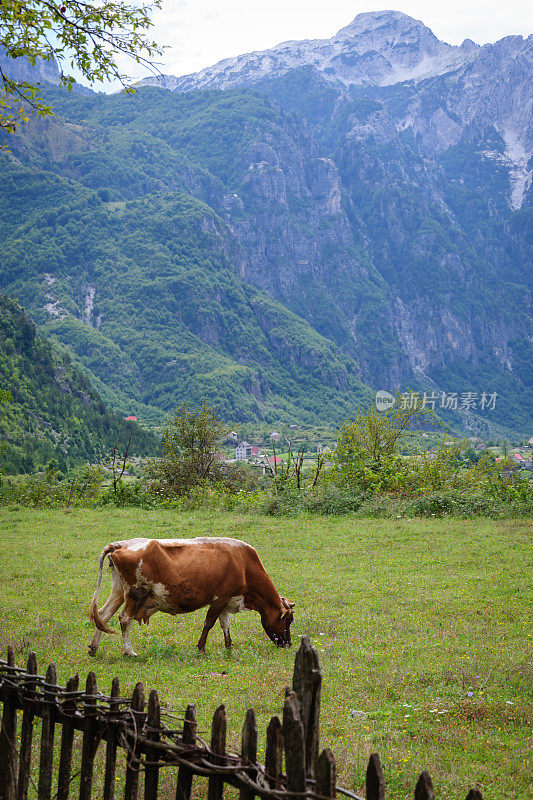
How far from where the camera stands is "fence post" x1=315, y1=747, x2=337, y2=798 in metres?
2.60

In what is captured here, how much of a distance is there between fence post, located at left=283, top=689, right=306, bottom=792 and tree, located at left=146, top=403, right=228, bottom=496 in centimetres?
2549

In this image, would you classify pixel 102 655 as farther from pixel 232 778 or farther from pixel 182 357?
pixel 182 357

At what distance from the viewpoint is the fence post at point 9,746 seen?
4098 mm

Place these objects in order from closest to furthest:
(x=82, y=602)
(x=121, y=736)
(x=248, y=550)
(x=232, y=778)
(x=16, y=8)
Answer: (x=232, y=778) < (x=121, y=736) < (x=16, y=8) < (x=248, y=550) < (x=82, y=602)

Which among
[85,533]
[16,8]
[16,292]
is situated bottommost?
[85,533]

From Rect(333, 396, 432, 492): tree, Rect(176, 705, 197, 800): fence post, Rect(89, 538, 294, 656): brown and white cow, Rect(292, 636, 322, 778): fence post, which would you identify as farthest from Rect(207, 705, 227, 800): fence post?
Rect(333, 396, 432, 492): tree

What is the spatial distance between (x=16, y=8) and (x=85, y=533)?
15.6 metres

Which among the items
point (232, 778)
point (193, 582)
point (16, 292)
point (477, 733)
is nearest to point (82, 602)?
point (193, 582)

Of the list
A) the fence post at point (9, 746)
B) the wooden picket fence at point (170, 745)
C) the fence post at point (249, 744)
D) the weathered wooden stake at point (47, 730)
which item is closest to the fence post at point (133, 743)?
the wooden picket fence at point (170, 745)

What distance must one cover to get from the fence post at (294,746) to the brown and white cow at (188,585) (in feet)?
19.0

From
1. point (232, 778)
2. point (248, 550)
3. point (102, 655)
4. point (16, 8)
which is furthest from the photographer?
point (248, 550)

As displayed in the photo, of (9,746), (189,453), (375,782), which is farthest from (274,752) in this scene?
(189,453)

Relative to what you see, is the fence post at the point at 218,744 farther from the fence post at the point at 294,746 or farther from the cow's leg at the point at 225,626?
the cow's leg at the point at 225,626

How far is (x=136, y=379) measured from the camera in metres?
181
